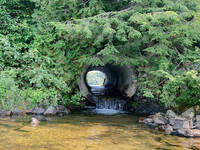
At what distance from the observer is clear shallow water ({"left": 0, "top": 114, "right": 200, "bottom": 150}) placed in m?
6.34

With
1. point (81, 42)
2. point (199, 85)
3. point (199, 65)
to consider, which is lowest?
point (199, 85)

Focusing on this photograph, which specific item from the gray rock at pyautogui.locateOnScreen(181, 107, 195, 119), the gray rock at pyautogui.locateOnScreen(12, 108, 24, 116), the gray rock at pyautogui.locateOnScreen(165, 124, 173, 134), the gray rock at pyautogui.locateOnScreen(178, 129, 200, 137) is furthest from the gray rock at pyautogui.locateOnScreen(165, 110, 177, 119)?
the gray rock at pyautogui.locateOnScreen(12, 108, 24, 116)

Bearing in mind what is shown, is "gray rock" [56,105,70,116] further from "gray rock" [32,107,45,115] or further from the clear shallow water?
the clear shallow water

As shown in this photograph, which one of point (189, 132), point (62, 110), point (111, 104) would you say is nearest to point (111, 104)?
point (111, 104)

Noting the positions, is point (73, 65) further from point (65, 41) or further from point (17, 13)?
point (17, 13)

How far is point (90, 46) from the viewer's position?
469 inches

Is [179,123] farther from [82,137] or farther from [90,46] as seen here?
[90,46]

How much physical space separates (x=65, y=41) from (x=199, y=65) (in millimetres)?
6008

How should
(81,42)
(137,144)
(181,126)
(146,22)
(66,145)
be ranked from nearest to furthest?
(66,145), (137,144), (181,126), (146,22), (81,42)

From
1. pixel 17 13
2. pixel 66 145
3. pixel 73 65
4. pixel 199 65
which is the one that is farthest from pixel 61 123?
pixel 17 13

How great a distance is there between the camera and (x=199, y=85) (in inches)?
316

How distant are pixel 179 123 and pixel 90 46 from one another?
5.33m

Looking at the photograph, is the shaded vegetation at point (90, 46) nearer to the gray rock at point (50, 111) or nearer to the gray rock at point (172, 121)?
the gray rock at point (50, 111)

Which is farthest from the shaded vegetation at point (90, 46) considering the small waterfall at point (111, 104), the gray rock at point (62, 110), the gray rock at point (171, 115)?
the small waterfall at point (111, 104)
